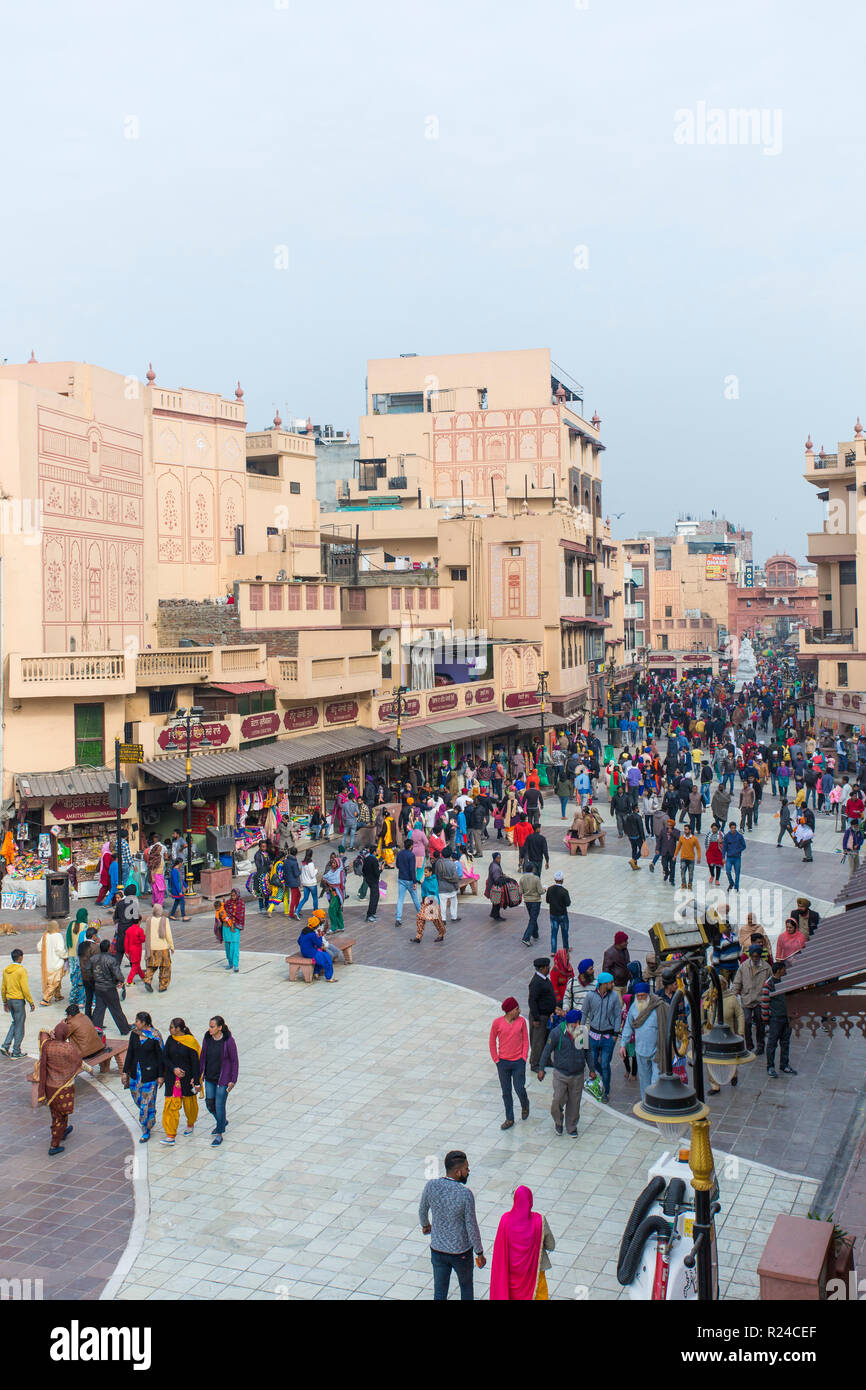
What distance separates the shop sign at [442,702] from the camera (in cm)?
3522

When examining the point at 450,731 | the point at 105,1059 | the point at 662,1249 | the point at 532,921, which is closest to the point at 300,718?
the point at 450,731

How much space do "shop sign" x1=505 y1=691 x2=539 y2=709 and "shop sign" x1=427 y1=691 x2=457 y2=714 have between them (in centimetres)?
453

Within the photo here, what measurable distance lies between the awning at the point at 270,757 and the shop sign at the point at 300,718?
279mm

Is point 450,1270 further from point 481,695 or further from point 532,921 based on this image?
point 481,695

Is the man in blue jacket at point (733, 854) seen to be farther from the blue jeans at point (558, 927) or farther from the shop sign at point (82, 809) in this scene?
the shop sign at point (82, 809)

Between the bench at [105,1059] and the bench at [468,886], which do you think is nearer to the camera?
the bench at [105,1059]

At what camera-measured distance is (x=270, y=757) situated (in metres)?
26.7

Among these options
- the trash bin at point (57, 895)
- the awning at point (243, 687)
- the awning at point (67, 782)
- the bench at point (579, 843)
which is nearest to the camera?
the trash bin at point (57, 895)

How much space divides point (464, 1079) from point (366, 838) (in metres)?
10.7

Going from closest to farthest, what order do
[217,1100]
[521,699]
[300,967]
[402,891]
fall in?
[217,1100] < [300,967] < [402,891] < [521,699]

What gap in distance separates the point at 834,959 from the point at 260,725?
20116 mm

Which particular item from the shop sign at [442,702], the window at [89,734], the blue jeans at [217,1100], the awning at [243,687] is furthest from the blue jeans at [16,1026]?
the shop sign at [442,702]
